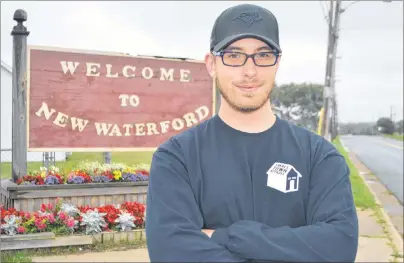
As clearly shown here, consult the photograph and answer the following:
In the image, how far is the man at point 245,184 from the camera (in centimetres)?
211

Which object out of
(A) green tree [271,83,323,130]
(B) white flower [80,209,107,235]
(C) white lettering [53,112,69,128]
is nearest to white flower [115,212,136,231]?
(B) white flower [80,209,107,235]

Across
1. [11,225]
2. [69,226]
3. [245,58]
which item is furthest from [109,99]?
[245,58]

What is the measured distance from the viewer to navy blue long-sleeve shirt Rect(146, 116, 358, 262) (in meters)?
2.11

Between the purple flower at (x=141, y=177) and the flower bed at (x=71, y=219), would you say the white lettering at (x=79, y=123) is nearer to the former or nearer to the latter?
the purple flower at (x=141, y=177)

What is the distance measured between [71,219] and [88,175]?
1233mm

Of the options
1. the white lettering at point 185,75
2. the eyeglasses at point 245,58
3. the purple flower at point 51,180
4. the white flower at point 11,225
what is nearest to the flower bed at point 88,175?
the purple flower at point 51,180

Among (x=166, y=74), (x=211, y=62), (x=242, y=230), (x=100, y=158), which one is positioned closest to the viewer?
(x=242, y=230)

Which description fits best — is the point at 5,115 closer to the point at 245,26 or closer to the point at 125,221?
the point at 125,221

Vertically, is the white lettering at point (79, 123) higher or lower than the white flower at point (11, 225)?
higher

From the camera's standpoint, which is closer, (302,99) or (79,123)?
(79,123)

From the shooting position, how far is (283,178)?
2.15 metres

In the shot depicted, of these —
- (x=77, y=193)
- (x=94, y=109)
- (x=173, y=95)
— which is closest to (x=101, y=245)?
(x=77, y=193)

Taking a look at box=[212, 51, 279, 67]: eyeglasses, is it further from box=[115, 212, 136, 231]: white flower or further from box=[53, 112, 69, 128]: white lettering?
box=[53, 112, 69, 128]: white lettering

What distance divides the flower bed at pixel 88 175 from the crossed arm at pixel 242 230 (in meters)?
6.03
